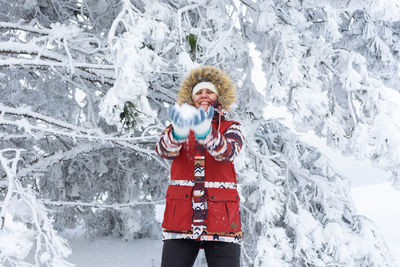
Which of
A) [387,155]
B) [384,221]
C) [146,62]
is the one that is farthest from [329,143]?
[384,221]

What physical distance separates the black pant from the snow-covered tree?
919 mm

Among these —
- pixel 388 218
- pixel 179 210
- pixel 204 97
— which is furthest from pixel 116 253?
pixel 388 218

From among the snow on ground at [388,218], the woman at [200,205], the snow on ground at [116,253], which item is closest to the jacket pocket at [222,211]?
the woman at [200,205]

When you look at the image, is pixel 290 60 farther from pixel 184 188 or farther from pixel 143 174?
pixel 143 174

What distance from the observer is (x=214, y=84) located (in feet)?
8.55

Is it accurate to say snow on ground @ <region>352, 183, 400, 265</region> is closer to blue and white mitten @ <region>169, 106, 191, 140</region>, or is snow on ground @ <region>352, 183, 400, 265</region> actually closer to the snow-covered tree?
the snow-covered tree

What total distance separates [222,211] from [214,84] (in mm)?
858

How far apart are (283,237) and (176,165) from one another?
93.5 inches

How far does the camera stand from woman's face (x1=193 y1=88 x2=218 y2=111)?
2.55 metres

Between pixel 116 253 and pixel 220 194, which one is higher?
pixel 220 194

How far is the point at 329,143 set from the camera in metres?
4.36

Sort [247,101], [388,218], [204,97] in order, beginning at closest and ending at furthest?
[204,97] < [247,101] < [388,218]

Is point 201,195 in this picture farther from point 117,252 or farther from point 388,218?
point 388,218

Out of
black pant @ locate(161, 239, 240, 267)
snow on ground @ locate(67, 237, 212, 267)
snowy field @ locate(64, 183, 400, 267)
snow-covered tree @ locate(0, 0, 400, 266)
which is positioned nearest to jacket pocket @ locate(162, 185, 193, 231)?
black pant @ locate(161, 239, 240, 267)
